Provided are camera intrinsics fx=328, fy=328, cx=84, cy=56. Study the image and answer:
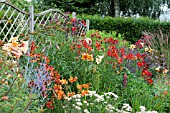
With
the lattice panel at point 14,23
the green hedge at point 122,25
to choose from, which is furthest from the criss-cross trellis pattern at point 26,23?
the green hedge at point 122,25

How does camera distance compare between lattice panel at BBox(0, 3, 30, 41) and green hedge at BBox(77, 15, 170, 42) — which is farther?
green hedge at BBox(77, 15, 170, 42)

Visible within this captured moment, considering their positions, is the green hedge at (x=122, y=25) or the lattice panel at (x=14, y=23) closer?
the lattice panel at (x=14, y=23)

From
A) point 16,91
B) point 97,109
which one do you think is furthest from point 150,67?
point 16,91

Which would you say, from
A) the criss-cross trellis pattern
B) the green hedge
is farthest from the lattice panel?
the green hedge

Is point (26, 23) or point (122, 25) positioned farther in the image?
Result: point (122, 25)

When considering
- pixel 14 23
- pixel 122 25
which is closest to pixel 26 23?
pixel 14 23

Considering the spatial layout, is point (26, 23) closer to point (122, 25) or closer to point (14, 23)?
point (14, 23)

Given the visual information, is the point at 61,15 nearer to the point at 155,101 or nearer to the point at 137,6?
the point at 155,101

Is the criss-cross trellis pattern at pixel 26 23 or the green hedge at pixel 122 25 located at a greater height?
the criss-cross trellis pattern at pixel 26 23

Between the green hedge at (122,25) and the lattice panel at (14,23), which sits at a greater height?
the lattice panel at (14,23)

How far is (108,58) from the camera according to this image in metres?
4.54

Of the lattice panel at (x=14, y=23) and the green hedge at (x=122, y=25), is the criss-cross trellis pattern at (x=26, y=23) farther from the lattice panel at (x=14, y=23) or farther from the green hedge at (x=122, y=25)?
the green hedge at (x=122, y=25)

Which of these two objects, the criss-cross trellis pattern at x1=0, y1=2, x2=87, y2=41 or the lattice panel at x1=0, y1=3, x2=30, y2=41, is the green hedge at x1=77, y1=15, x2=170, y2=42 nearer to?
the criss-cross trellis pattern at x1=0, y1=2, x2=87, y2=41

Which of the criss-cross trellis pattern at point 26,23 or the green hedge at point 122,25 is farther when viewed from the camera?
the green hedge at point 122,25
